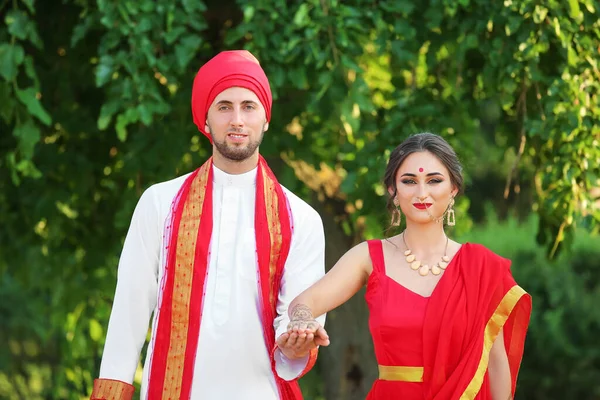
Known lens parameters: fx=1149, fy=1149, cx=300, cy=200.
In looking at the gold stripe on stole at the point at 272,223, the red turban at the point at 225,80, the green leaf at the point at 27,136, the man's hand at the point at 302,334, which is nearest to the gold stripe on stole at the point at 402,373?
the man's hand at the point at 302,334

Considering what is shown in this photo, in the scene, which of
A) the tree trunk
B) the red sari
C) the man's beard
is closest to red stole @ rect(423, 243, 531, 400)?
the red sari

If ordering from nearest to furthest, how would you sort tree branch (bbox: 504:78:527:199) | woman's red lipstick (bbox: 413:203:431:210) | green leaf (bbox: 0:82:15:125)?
woman's red lipstick (bbox: 413:203:431:210) → green leaf (bbox: 0:82:15:125) → tree branch (bbox: 504:78:527:199)

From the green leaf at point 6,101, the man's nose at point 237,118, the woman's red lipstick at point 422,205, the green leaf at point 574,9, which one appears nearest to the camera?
the woman's red lipstick at point 422,205

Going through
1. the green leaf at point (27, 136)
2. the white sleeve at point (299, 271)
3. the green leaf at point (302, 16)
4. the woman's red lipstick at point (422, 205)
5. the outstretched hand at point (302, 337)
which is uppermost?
the green leaf at point (302, 16)

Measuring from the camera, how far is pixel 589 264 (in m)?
8.24

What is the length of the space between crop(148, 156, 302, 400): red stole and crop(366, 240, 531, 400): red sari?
33cm

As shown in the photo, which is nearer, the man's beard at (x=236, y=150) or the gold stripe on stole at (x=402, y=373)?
the gold stripe on stole at (x=402, y=373)

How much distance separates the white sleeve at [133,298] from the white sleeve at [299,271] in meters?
0.43

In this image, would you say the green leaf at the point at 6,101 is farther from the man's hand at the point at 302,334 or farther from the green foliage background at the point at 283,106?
the man's hand at the point at 302,334

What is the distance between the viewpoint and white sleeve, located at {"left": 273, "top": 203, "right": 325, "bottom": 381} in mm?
3535

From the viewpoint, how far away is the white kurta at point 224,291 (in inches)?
141

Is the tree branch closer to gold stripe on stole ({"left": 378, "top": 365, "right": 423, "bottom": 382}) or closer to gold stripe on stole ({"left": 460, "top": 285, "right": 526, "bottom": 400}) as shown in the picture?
gold stripe on stole ({"left": 460, "top": 285, "right": 526, "bottom": 400})

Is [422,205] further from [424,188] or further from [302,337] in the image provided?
[302,337]

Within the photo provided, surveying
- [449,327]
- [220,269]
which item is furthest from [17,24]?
[449,327]
